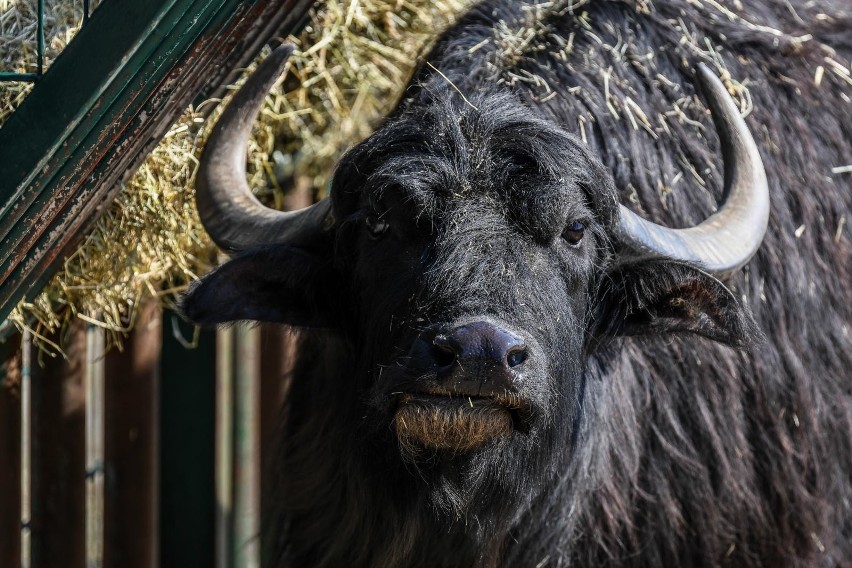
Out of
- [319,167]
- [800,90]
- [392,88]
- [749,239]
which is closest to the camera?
[749,239]

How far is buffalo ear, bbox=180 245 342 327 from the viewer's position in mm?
3818

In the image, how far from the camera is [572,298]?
3.71m

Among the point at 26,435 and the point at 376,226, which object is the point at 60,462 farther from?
the point at 376,226

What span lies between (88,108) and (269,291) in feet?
2.94

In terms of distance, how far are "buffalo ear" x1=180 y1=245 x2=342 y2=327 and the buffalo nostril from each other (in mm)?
995

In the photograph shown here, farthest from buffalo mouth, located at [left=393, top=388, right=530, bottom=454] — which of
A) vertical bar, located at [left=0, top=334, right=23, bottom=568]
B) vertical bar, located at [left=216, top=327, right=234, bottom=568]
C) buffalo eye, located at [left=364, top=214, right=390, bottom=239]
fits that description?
vertical bar, located at [left=216, top=327, right=234, bottom=568]

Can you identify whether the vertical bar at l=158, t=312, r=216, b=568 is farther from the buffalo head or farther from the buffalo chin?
the buffalo chin

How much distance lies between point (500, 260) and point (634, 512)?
1384 mm

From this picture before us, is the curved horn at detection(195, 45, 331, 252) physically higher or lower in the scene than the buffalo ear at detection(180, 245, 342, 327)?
higher

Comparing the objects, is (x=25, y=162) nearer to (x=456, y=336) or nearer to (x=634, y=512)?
(x=456, y=336)

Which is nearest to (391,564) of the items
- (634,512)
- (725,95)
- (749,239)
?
(634,512)

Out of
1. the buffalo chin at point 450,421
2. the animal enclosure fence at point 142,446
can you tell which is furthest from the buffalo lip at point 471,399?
the animal enclosure fence at point 142,446

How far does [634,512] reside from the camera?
429 cm

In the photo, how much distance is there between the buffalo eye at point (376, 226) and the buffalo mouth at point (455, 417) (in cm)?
61
